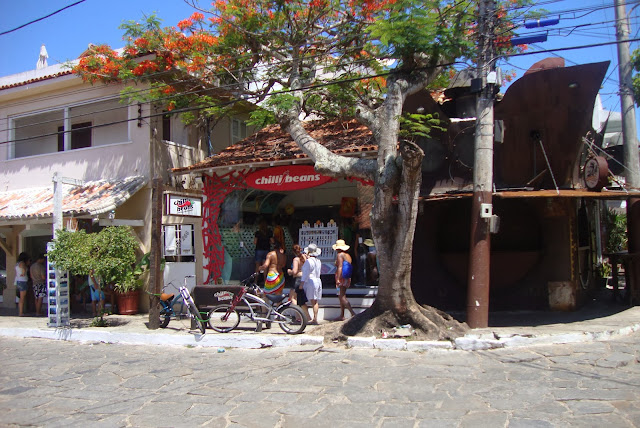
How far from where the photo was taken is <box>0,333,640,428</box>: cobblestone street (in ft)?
17.4

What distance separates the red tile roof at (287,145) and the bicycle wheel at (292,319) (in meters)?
3.67

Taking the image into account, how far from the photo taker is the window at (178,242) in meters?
13.6

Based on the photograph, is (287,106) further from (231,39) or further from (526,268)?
(526,268)

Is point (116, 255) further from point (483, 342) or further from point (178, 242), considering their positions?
point (483, 342)

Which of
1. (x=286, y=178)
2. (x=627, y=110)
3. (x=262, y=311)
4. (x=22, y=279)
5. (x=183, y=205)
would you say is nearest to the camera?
(x=262, y=311)

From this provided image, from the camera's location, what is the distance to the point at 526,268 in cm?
1132

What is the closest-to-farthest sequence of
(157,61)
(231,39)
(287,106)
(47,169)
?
(287,106), (231,39), (157,61), (47,169)

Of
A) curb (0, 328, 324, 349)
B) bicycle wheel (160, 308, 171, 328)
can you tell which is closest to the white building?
bicycle wheel (160, 308, 171, 328)

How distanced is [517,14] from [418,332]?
6116 mm

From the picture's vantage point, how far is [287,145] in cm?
1315

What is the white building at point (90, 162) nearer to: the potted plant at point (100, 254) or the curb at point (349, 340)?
the potted plant at point (100, 254)

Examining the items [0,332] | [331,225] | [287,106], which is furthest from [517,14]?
[0,332]

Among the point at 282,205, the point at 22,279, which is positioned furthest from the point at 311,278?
the point at 22,279

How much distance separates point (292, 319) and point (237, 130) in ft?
28.0
